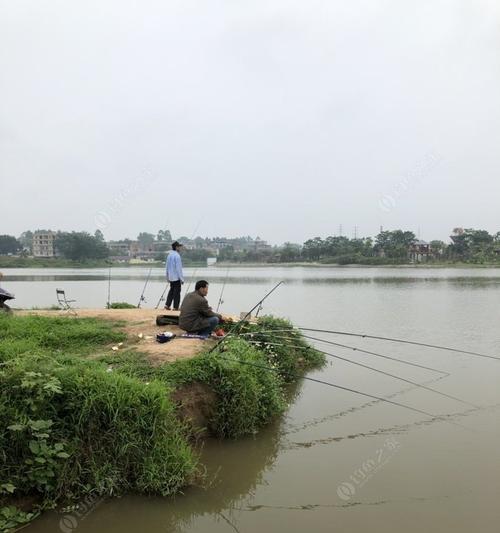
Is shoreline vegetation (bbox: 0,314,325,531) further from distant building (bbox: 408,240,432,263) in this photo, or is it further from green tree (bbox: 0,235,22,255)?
green tree (bbox: 0,235,22,255)

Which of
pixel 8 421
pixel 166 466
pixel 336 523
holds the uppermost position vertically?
pixel 8 421

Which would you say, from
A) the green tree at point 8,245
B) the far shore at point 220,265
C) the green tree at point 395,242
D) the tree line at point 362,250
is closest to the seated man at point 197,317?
the tree line at point 362,250

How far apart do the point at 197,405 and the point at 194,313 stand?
6.98ft

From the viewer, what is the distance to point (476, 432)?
584 centimetres

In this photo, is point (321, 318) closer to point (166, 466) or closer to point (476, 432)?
point (476, 432)

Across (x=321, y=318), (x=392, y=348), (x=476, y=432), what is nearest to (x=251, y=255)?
(x=321, y=318)

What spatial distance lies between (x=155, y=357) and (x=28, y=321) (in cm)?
273

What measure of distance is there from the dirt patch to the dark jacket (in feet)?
6.23

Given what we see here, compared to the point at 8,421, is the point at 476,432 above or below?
below

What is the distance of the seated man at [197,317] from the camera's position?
291 inches

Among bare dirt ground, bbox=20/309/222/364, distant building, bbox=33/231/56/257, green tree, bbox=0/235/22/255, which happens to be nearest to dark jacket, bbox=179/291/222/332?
bare dirt ground, bbox=20/309/222/364

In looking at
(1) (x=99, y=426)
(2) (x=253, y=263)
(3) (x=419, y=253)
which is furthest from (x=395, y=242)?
(1) (x=99, y=426)

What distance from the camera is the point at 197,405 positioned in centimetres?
545

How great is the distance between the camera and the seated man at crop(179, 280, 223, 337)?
24.2ft
